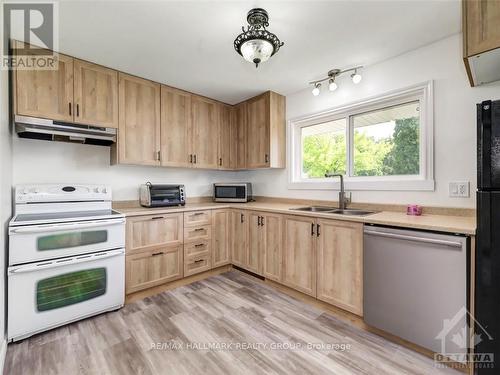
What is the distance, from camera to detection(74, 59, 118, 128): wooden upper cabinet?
7.30 ft

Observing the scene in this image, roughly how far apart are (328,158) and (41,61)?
299cm

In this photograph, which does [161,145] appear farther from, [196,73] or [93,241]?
[93,241]

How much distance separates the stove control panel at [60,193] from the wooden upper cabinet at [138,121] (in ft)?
1.28

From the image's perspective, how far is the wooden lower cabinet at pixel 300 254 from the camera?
7.29ft

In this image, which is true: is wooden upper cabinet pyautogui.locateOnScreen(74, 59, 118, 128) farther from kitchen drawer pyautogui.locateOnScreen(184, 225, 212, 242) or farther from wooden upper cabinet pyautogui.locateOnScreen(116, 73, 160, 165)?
kitchen drawer pyautogui.locateOnScreen(184, 225, 212, 242)

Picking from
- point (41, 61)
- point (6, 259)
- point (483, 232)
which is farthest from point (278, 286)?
point (41, 61)

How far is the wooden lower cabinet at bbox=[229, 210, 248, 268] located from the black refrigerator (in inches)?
81.2

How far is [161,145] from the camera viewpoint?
9.23 feet

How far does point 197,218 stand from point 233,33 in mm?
1903

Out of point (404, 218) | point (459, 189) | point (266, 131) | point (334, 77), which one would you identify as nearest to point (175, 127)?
point (266, 131)

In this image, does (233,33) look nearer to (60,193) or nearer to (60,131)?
(60,131)

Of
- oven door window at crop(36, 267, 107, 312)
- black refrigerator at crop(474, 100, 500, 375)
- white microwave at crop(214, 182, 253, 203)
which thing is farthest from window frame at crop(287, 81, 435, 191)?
oven door window at crop(36, 267, 107, 312)

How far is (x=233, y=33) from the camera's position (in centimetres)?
186

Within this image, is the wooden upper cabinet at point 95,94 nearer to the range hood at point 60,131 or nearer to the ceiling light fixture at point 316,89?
the range hood at point 60,131
